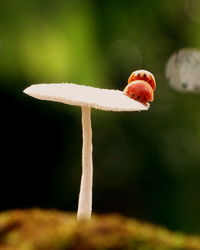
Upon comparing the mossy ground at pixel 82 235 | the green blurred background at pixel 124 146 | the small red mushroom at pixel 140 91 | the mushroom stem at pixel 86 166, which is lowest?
the mossy ground at pixel 82 235

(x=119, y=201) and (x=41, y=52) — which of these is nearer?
(x=41, y=52)

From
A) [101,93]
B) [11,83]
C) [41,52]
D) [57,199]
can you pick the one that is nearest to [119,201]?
[57,199]

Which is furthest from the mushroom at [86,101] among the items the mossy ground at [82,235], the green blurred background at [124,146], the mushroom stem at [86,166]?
the green blurred background at [124,146]

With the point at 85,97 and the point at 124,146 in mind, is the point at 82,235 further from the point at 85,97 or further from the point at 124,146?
the point at 124,146

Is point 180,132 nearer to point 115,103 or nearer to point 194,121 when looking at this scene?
point 194,121

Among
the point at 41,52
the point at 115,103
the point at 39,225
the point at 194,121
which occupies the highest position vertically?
the point at 194,121

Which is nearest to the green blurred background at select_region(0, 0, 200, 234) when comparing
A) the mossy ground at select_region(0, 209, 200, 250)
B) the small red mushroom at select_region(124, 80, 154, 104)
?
the small red mushroom at select_region(124, 80, 154, 104)

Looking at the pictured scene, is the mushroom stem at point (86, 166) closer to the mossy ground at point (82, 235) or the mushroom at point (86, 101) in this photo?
the mushroom at point (86, 101)

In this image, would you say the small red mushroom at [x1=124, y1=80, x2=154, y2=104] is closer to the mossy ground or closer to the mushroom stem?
the mushroom stem
